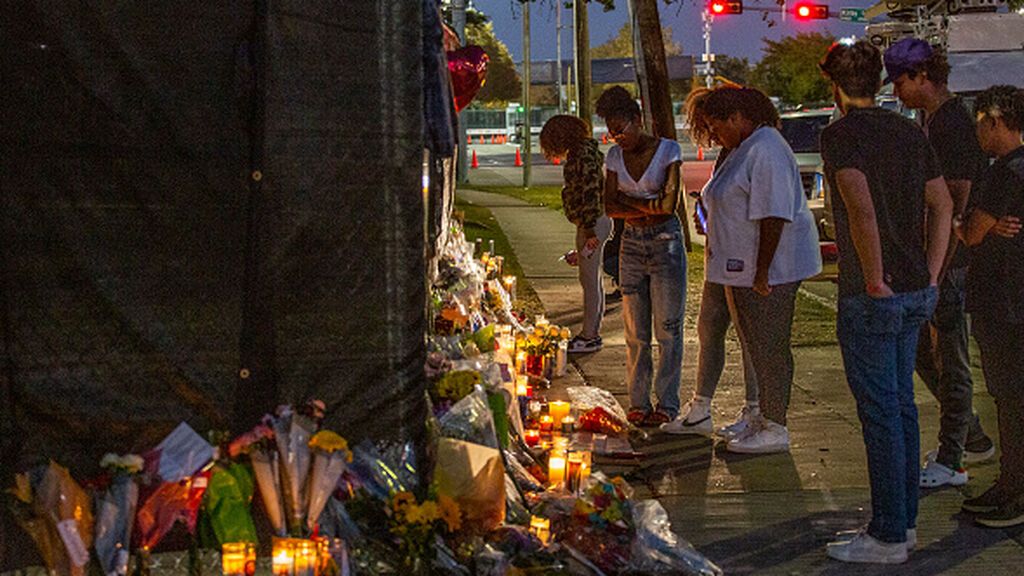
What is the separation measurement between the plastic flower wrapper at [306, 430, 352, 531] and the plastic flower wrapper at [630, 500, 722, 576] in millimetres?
1245

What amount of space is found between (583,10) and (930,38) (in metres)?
5.76

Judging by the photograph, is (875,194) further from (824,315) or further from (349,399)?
(824,315)

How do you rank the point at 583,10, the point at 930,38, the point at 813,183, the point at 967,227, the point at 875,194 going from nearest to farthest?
the point at 875,194
the point at 967,227
the point at 813,183
the point at 930,38
the point at 583,10

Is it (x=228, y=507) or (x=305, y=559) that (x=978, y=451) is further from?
(x=228, y=507)

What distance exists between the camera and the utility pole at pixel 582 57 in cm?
2214

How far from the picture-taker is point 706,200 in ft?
22.5

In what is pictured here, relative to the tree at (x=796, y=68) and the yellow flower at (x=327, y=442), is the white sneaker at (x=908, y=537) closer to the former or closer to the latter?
the yellow flower at (x=327, y=442)

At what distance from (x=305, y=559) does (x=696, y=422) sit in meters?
3.58

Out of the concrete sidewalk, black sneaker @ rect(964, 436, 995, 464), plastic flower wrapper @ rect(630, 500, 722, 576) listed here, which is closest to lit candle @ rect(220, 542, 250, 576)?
plastic flower wrapper @ rect(630, 500, 722, 576)

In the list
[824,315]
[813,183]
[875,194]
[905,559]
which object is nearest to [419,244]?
[875,194]

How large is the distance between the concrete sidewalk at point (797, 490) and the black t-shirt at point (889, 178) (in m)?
1.15

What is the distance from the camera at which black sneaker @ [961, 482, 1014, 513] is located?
18.5 ft

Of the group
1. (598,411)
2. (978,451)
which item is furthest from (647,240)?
(978,451)

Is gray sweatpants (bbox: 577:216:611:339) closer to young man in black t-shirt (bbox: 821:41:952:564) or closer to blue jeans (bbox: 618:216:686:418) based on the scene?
blue jeans (bbox: 618:216:686:418)
